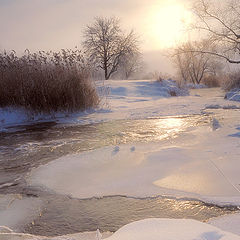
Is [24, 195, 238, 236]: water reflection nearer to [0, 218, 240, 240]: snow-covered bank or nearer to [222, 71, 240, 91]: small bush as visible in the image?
[0, 218, 240, 240]: snow-covered bank

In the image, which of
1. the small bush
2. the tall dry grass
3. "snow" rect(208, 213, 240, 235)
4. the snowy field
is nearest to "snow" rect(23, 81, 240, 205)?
the snowy field

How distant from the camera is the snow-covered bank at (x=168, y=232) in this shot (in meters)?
1.35

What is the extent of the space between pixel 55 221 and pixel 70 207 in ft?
0.72

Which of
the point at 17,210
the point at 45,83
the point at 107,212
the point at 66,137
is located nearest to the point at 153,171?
the point at 107,212

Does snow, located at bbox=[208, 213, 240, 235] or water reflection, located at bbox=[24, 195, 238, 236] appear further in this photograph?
water reflection, located at bbox=[24, 195, 238, 236]

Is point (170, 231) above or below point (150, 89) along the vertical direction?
below

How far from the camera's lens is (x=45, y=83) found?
7.42 m

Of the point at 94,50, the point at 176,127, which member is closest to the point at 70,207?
the point at 176,127

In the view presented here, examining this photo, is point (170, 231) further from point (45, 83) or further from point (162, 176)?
point (45, 83)

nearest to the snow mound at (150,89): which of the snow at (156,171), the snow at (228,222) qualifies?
the snow at (156,171)

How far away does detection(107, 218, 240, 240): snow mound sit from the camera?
4.42 ft

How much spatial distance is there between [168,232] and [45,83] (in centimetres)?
658

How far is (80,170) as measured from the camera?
9.91 feet

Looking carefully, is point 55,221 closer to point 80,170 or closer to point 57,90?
point 80,170
